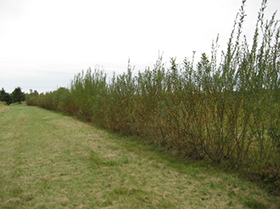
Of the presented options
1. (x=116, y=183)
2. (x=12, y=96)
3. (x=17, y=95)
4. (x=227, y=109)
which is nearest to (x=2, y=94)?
(x=12, y=96)

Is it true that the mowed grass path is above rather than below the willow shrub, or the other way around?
below

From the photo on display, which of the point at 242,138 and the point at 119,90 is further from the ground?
the point at 119,90

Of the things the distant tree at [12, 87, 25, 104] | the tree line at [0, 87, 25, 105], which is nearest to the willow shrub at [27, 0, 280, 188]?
the tree line at [0, 87, 25, 105]

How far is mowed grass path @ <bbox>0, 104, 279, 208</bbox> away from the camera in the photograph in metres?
3.00

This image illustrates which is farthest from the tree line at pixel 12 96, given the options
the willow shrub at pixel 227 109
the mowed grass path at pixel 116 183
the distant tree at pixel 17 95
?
the willow shrub at pixel 227 109

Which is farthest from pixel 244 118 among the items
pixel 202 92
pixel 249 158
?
pixel 202 92

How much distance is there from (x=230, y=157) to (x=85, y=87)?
37.1 ft

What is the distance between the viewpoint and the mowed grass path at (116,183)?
3.00 meters

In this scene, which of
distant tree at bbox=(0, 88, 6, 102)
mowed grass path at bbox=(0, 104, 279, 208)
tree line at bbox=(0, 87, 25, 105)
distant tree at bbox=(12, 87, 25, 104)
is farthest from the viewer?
distant tree at bbox=(12, 87, 25, 104)

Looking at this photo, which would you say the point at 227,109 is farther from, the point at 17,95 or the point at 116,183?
the point at 17,95

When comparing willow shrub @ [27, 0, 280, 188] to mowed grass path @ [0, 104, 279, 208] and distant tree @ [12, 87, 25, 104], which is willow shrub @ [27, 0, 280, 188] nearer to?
mowed grass path @ [0, 104, 279, 208]

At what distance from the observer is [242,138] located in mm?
3785

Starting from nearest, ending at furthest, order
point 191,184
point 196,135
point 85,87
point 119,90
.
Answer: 1. point 191,184
2. point 196,135
3. point 119,90
4. point 85,87

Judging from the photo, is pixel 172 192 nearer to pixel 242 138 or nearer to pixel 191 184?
pixel 191 184
